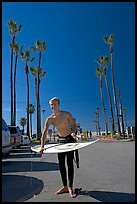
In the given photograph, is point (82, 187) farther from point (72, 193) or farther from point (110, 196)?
point (110, 196)

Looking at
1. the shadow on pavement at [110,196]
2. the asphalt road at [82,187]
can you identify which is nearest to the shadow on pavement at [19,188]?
the asphalt road at [82,187]

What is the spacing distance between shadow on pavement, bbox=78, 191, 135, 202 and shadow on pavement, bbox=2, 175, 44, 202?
1015 mm

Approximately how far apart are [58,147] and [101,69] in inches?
1953

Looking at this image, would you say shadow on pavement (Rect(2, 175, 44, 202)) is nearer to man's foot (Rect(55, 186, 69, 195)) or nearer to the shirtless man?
man's foot (Rect(55, 186, 69, 195))

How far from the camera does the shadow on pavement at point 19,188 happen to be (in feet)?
17.1

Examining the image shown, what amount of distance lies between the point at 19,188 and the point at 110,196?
2.07 m

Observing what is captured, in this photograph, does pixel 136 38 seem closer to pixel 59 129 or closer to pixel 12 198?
pixel 59 129

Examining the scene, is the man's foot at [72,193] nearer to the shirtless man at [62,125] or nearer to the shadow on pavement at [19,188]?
the shirtless man at [62,125]

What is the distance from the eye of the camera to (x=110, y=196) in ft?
16.4

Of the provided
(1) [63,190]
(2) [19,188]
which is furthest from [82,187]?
(2) [19,188]

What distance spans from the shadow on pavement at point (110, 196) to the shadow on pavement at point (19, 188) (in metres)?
1.01

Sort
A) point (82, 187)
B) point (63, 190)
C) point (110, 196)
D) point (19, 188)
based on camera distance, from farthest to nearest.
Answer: point (19, 188) < point (82, 187) < point (63, 190) < point (110, 196)

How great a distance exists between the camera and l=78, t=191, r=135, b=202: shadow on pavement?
4777 millimetres

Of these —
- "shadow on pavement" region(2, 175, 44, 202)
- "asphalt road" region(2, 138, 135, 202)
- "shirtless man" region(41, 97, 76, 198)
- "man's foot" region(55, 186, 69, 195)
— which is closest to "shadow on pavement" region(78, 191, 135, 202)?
"asphalt road" region(2, 138, 135, 202)
